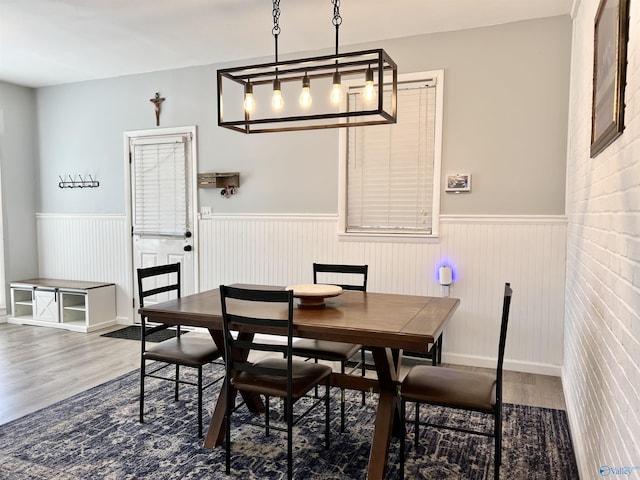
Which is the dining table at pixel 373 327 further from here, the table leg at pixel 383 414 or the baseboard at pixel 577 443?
the baseboard at pixel 577 443

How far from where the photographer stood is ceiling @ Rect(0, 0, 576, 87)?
343 centimetres

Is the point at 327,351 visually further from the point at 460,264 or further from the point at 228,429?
the point at 460,264

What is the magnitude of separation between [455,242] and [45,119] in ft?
16.6

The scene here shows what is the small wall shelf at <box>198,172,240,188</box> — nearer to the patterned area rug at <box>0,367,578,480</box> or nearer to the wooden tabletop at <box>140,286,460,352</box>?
the wooden tabletop at <box>140,286,460,352</box>

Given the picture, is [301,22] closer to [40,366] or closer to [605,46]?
[605,46]

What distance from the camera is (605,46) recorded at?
1.93 metres

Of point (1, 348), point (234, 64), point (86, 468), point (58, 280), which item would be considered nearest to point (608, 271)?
point (86, 468)

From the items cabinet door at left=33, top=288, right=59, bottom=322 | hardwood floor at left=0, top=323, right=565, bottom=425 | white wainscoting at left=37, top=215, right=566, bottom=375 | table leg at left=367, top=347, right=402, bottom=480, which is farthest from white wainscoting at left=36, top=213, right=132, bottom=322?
table leg at left=367, top=347, right=402, bottom=480

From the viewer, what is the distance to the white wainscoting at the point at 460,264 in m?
3.78

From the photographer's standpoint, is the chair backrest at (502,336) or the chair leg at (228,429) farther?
the chair leg at (228,429)

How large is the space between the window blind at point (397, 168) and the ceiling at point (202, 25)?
59cm

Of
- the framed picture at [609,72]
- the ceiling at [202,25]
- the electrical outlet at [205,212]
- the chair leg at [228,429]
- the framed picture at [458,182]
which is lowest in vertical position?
the chair leg at [228,429]

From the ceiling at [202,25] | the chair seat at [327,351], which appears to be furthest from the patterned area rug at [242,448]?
the ceiling at [202,25]

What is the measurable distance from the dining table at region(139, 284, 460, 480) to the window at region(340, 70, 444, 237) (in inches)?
53.7
